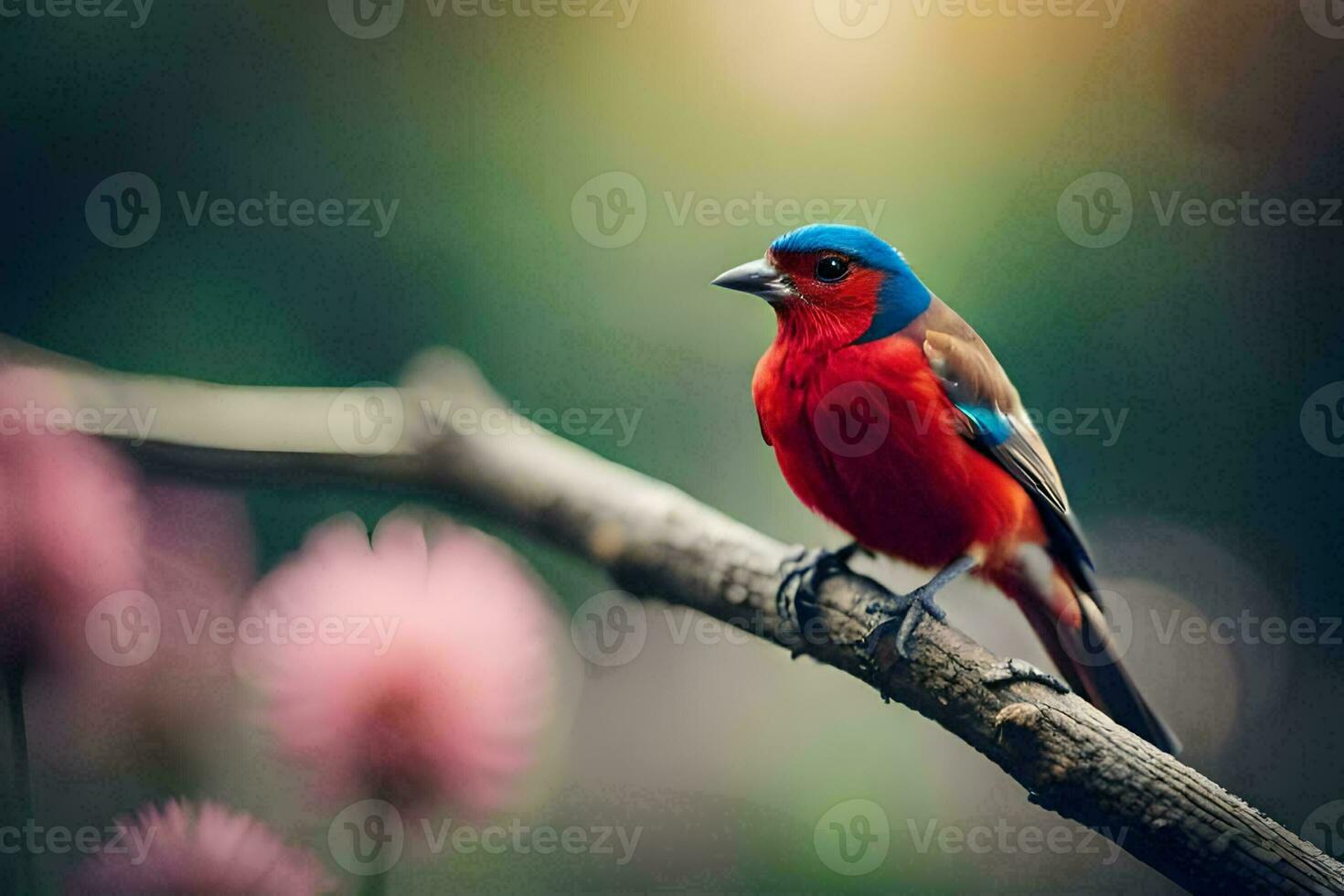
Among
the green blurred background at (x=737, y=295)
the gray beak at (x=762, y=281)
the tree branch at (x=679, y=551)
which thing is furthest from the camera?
the green blurred background at (x=737, y=295)

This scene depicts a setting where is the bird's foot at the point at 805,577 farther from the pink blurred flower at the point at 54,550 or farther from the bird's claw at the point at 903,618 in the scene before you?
the pink blurred flower at the point at 54,550

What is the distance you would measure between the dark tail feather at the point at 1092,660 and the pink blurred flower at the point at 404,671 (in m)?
0.40

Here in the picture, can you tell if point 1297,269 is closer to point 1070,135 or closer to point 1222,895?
point 1070,135

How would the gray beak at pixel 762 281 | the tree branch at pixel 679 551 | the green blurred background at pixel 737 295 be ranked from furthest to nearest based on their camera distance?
the green blurred background at pixel 737 295 → the gray beak at pixel 762 281 → the tree branch at pixel 679 551

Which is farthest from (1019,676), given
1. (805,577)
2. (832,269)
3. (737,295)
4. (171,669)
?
(171,669)

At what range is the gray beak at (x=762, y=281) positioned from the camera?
2.54ft

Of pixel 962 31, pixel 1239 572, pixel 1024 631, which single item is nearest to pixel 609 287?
pixel 962 31

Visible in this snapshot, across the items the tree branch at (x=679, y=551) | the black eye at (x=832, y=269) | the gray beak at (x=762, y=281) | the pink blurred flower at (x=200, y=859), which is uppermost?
the black eye at (x=832, y=269)

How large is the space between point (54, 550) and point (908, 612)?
0.59 meters

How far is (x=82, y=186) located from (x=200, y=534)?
0.55 meters

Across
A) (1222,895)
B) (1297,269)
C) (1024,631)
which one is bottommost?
(1222,895)

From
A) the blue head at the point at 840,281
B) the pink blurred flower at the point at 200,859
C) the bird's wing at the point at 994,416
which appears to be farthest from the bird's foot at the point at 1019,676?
the pink blurred flower at the point at 200,859

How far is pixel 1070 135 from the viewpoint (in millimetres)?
1091

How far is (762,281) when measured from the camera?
0.78m
